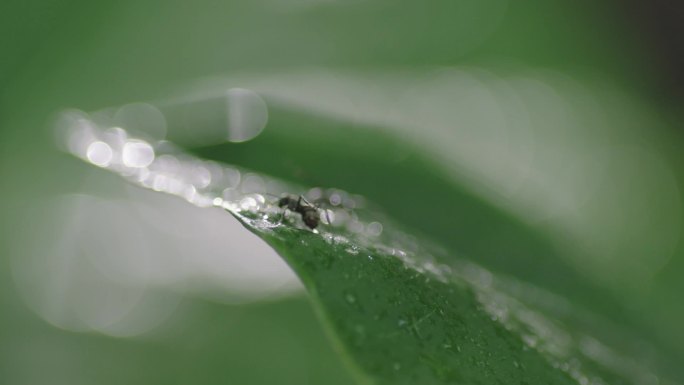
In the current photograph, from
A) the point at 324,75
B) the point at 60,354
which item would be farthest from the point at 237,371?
the point at 324,75

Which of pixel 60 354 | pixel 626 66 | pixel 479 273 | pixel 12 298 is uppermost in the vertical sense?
pixel 626 66

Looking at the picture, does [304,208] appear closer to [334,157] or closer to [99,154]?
[334,157]

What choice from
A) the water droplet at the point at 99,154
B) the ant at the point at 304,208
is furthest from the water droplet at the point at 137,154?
the ant at the point at 304,208

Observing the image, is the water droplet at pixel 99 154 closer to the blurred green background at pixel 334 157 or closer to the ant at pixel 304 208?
the blurred green background at pixel 334 157

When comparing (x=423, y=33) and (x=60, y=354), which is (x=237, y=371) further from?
(x=423, y=33)

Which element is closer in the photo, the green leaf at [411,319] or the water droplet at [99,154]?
the green leaf at [411,319]

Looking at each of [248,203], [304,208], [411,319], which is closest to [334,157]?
[304,208]
